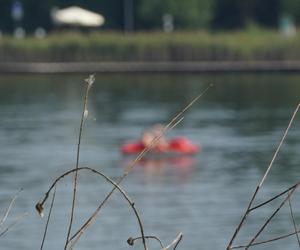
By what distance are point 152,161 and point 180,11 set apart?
4465 cm

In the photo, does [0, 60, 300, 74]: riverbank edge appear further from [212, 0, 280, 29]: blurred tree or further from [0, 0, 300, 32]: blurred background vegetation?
[212, 0, 280, 29]: blurred tree

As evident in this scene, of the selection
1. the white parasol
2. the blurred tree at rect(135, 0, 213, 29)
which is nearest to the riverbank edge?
the white parasol

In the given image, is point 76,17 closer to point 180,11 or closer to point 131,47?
point 131,47

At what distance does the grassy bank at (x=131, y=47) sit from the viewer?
66312mm

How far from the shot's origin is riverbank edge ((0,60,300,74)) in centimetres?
6431

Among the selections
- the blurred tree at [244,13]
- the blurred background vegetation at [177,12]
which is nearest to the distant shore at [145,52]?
the blurred background vegetation at [177,12]

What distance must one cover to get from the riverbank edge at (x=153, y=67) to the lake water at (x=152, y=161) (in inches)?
147

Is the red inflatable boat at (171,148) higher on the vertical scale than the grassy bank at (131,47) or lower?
lower

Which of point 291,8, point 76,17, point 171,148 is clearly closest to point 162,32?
point 76,17

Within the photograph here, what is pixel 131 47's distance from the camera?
66.9m

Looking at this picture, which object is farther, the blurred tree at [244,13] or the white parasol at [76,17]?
the blurred tree at [244,13]

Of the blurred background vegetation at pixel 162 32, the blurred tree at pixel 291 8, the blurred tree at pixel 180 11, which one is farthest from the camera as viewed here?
the blurred tree at pixel 180 11

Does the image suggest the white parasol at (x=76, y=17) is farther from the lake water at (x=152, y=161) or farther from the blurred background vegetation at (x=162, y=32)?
the lake water at (x=152, y=161)

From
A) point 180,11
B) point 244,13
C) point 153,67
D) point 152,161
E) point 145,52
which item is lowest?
point 152,161
